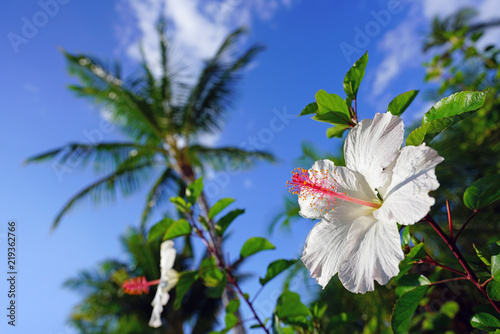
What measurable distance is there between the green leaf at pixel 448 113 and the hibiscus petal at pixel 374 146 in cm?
5

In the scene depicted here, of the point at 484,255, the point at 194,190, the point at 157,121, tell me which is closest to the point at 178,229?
the point at 194,190

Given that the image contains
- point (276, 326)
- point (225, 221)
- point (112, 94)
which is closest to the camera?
point (276, 326)

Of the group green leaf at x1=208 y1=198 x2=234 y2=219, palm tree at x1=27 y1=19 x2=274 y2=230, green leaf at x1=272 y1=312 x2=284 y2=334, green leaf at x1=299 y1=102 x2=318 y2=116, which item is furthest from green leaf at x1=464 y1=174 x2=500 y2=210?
palm tree at x1=27 y1=19 x2=274 y2=230

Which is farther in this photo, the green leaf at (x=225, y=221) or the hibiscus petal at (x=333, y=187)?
the green leaf at (x=225, y=221)

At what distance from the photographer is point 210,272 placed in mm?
1146

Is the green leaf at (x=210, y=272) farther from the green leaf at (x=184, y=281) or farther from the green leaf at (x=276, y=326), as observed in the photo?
the green leaf at (x=276, y=326)

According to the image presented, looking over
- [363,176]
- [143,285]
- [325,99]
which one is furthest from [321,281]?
[143,285]

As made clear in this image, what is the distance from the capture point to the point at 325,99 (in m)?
0.68

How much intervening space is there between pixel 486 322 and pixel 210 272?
767mm

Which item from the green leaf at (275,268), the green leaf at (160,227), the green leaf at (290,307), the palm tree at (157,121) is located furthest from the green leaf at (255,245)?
the palm tree at (157,121)

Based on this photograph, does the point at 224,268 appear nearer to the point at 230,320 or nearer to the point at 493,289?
the point at 230,320

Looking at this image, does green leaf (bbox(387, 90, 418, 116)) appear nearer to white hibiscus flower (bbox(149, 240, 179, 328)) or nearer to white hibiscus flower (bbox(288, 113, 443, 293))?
white hibiscus flower (bbox(288, 113, 443, 293))

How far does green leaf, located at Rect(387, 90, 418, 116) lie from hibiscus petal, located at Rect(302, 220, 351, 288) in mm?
283

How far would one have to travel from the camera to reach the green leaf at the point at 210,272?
1140mm
